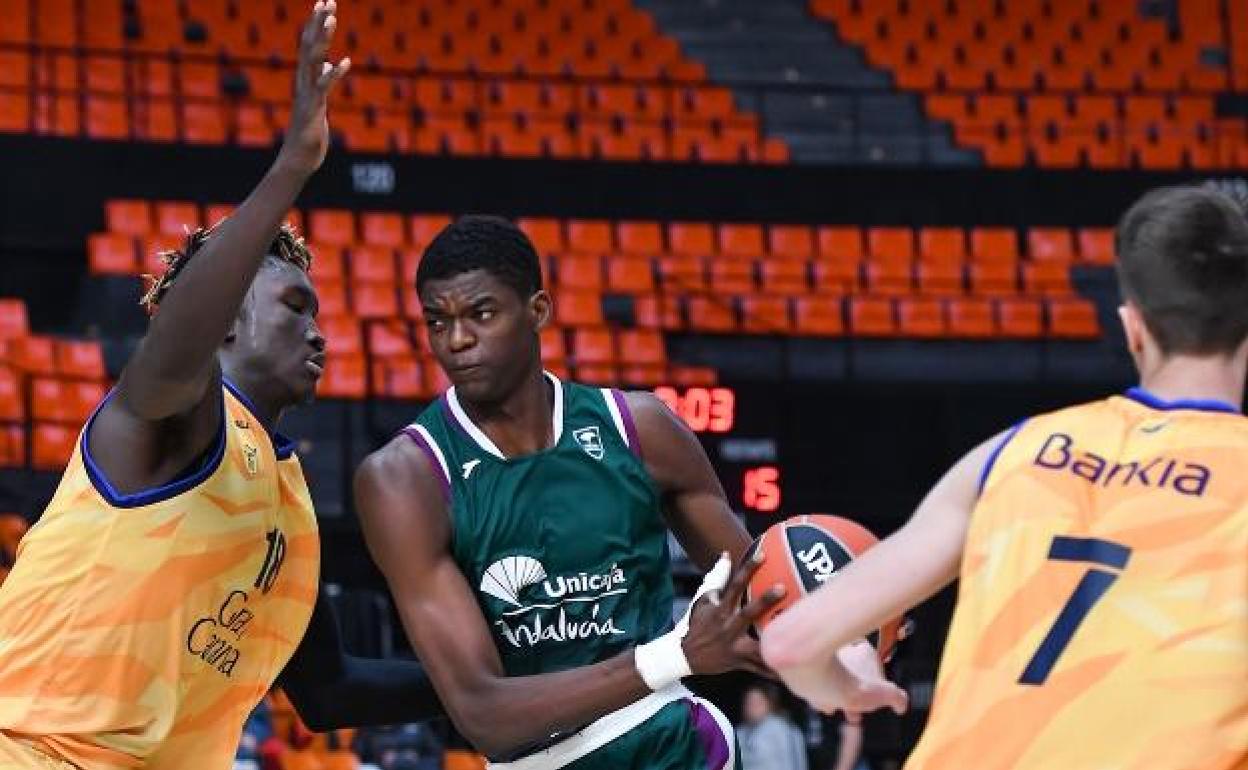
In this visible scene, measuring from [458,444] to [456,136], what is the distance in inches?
549

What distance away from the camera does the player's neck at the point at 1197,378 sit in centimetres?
319

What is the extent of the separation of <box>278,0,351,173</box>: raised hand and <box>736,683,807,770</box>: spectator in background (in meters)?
7.71

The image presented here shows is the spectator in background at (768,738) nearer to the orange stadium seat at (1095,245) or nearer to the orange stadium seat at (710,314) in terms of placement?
the orange stadium seat at (710,314)

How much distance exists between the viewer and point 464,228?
468cm

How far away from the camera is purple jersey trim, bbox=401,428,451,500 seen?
4.59 meters

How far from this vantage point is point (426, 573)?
448 centimetres

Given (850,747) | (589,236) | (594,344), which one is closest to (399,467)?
(850,747)

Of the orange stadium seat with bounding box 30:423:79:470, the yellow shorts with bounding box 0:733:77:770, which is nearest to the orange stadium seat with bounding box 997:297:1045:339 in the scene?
the orange stadium seat with bounding box 30:423:79:470

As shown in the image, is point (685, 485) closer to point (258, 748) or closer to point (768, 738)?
point (258, 748)

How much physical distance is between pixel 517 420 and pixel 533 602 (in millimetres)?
407

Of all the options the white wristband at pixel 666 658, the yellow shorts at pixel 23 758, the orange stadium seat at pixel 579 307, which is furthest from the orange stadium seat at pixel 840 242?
the yellow shorts at pixel 23 758

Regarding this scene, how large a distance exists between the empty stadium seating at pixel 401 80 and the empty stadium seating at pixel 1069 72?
2051mm

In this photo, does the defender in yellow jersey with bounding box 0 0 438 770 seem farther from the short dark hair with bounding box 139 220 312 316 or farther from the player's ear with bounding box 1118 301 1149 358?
the player's ear with bounding box 1118 301 1149 358

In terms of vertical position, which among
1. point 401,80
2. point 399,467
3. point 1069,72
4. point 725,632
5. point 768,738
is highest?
point 401,80
